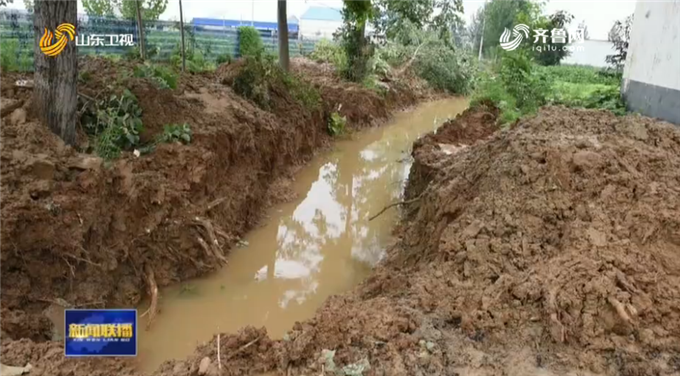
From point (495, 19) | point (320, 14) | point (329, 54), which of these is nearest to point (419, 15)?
point (329, 54)

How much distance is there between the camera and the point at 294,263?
7344 mm

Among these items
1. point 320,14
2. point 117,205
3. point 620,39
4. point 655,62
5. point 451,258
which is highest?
point 320,14

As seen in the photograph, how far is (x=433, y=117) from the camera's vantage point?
20.2 m

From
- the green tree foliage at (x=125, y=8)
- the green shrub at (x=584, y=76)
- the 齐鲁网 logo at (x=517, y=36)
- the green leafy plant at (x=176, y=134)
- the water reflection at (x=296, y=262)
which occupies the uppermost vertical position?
the green tree foliage at (x=125, y=8)

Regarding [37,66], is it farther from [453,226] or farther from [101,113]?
[453,226]

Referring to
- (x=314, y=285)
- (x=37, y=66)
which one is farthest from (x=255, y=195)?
(x=37, y=66)

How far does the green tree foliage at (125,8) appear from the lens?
53.3 ft

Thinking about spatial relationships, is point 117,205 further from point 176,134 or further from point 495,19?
point 495,19

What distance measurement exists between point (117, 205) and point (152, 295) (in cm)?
108

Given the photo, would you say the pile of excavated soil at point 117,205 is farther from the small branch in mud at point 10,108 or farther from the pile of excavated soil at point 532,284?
the pile of excavated soil at point 532,284

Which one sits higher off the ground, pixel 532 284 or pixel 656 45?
pixel 656 45

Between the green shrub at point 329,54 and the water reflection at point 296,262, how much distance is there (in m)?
7.66
